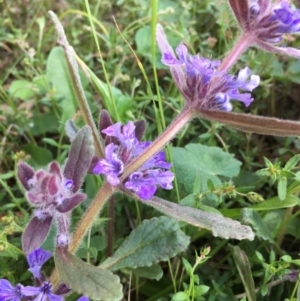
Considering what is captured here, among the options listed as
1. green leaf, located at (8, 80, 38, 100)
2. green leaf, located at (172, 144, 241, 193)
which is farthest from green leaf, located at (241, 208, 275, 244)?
green leaf, located at (8, 80, 38, 100)

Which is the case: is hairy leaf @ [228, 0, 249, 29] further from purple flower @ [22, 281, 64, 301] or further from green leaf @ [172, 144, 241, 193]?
purple flower @ [22, 281, 64, 301]

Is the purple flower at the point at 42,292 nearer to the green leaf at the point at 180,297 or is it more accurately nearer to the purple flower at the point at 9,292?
the purple flower at the point at 9,292

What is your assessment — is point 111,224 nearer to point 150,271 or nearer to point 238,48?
point 150,271

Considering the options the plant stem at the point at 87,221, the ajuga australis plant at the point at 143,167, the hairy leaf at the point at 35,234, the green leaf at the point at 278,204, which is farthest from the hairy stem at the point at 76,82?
the green leaf at the point at 278,204

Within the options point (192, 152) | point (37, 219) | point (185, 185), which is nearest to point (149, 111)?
point (192, 152)

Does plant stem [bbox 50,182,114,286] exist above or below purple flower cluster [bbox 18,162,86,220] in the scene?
below
